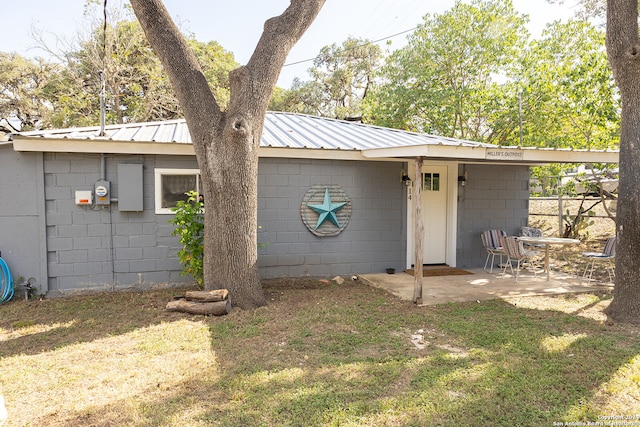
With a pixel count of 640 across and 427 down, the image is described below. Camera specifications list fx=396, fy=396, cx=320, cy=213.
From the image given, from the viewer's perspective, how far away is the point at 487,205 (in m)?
7.92

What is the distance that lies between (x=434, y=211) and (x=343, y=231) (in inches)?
80.3

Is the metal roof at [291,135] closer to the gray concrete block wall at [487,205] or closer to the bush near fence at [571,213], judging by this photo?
the gray concrete block wall at [487,205]

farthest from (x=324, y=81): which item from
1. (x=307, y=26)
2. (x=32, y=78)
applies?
(x=307, y=26)

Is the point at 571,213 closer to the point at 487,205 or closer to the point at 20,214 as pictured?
the point at 487,205

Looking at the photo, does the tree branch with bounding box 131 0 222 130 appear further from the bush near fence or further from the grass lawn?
the bush near fence

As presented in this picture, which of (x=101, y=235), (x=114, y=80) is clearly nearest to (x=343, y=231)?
(x=101, y=235)

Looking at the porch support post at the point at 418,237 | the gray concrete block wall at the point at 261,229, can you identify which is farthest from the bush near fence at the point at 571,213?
the porch support post at the point at 418,237

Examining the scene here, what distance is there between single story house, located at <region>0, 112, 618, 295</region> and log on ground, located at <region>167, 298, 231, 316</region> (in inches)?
54.9

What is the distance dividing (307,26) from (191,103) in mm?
1939

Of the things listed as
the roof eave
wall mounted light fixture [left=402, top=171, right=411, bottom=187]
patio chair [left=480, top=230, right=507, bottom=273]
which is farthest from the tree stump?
patio chair [left=480, top=230, right=507, bottom=273]

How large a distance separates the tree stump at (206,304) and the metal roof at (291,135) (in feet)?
7.85

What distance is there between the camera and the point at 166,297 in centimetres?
577

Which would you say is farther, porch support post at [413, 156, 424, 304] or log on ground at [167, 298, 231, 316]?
porch support post at [413, 156, 424, 304]

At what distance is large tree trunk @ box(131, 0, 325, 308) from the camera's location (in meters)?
4.86
